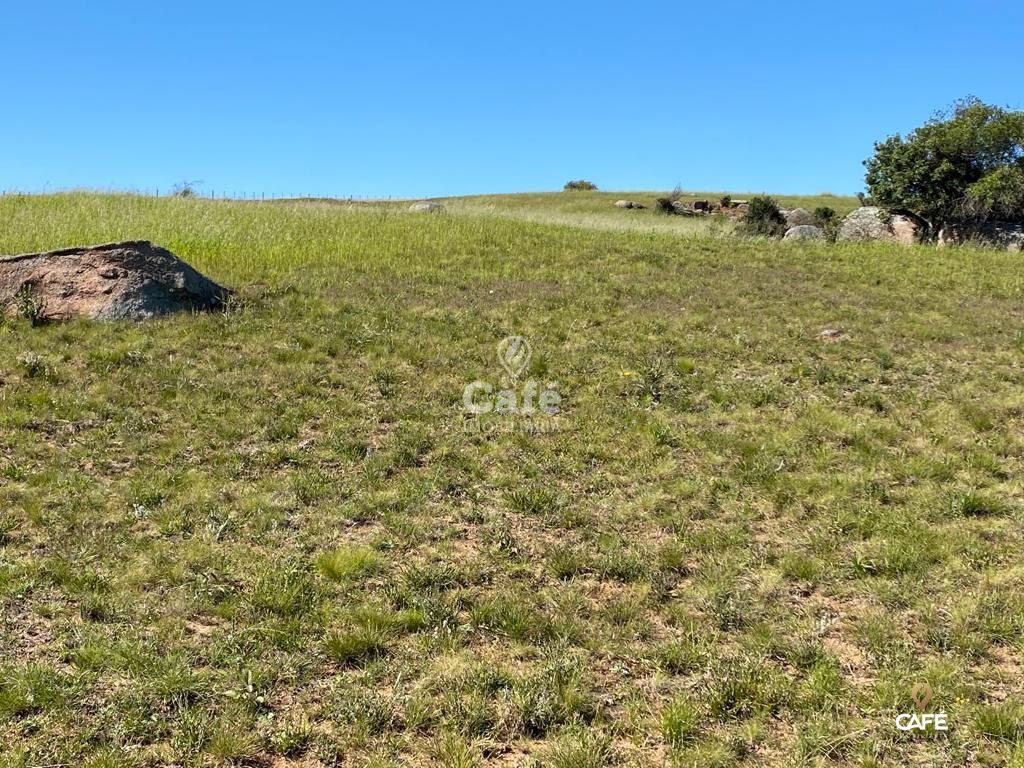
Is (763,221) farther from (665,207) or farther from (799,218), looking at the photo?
(665,207)

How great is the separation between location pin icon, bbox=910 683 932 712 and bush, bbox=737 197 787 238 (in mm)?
28456

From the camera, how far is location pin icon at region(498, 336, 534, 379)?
41.8 feet

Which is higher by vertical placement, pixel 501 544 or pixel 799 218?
pixel 799 218

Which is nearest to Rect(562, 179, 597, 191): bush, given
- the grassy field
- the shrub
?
the shrub

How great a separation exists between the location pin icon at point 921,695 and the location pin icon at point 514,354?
8.49 metres

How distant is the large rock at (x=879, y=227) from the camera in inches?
1297

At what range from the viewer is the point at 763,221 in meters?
36.3

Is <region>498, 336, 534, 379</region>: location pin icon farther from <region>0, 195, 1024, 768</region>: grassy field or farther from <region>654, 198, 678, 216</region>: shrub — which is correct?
<region>654, 198, 678, 216</region>: shrub

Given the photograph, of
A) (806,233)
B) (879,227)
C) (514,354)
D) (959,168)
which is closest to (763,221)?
(806,233)
